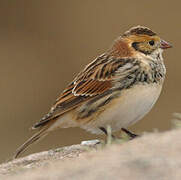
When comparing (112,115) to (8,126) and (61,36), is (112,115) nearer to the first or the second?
(8,126)

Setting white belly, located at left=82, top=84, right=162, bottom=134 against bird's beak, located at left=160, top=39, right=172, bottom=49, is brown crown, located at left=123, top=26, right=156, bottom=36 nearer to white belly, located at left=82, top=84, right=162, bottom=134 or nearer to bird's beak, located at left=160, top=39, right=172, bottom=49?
bird's beak, located at left=160, top=39, right=172, bottom=49

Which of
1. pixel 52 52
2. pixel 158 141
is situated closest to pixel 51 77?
pixel 52 52

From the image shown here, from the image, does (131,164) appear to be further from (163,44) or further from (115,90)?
(163,44)

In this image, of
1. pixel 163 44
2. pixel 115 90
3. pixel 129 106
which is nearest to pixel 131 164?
pixel 129 106

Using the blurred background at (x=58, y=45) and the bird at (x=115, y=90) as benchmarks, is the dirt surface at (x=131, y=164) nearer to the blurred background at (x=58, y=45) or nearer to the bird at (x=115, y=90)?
the bird at (x=115, y=90)

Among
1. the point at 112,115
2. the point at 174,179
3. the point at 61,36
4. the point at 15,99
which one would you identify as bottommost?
the point at 174,179

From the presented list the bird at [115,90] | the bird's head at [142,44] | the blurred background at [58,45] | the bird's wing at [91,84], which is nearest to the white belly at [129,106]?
the bird at [115,90]
